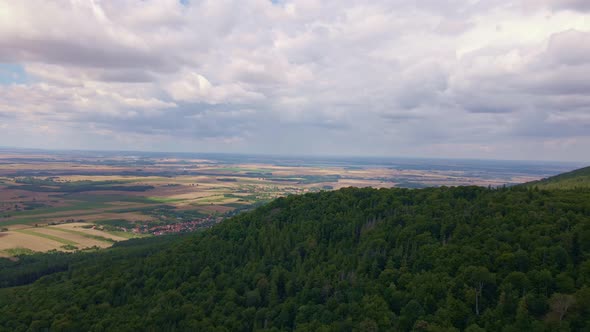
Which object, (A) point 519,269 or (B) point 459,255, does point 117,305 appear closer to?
(B) point 459,255

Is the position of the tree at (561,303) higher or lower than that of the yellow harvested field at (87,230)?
higher

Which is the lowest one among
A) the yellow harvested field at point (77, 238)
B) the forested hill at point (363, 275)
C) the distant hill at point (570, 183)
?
the yellow harvested field at point (77, 238)

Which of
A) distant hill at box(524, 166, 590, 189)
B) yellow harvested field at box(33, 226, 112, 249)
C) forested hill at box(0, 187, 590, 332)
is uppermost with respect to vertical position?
distant hill at box(524, 166, 590, 189)

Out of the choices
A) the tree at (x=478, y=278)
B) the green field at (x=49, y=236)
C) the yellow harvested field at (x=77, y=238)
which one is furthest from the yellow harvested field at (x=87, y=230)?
the tree at (x=478, y=278)

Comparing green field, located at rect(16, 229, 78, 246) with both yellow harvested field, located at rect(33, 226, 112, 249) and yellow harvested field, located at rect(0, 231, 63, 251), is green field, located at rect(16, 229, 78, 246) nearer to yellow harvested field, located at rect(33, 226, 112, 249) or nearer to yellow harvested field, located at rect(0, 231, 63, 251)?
yellow harvested field, located at rect(33, 226, 112, 249)

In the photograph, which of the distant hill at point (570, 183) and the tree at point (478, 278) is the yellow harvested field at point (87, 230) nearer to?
the tree at point (478, 278)

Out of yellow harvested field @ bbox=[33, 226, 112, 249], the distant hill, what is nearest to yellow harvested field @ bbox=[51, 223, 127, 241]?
yellow harvested field @ bbox=[33, 226, 112, 249]
